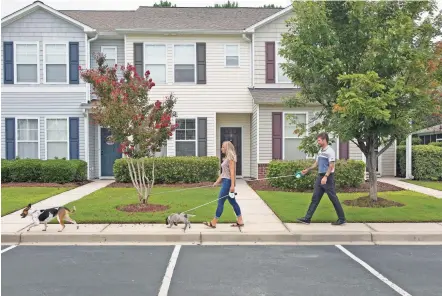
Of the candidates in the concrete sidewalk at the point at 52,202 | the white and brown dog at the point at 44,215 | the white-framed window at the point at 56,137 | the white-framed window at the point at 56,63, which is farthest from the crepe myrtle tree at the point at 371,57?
the white-framed window at the point at 56,137

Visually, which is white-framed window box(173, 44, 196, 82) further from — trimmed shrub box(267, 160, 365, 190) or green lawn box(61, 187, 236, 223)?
trimmed shrub box(267, 160, 365, 190)

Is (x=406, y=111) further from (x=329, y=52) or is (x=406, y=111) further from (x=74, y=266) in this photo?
(x=74, y=266)

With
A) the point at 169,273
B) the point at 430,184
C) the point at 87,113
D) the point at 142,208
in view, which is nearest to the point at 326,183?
the point at 169,273

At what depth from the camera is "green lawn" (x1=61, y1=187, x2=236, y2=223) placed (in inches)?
355

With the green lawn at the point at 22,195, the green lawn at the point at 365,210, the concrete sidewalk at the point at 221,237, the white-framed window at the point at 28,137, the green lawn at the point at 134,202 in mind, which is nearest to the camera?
the concrete sidewalk at the point at 221,237

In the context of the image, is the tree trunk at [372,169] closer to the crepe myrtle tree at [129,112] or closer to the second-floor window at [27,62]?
the crepe myrtle tree at [129,112]

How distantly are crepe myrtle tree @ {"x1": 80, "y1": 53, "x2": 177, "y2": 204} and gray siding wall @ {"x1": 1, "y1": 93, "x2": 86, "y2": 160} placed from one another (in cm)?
855

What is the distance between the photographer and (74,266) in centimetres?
618

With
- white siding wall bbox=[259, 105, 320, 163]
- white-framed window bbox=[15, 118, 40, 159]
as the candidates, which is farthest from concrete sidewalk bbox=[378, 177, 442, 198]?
white-framed window bbox=[15, 118, 40, 159]

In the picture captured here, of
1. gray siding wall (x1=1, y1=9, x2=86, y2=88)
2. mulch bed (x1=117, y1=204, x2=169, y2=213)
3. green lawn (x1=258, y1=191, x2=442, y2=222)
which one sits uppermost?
gray siding wall (x1=1, y1=9, x2=86, y2=88)

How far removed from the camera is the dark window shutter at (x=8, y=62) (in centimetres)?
1778

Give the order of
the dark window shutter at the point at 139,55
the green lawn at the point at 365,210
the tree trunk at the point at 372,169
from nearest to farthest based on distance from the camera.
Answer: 1. the green lawn at the point at 365,210
2. the tree trunk at the point at 372,169
3. the dark window shutter at the point at 139,55

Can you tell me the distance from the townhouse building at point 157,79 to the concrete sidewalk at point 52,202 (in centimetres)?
316

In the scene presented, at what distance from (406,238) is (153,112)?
605 cm
